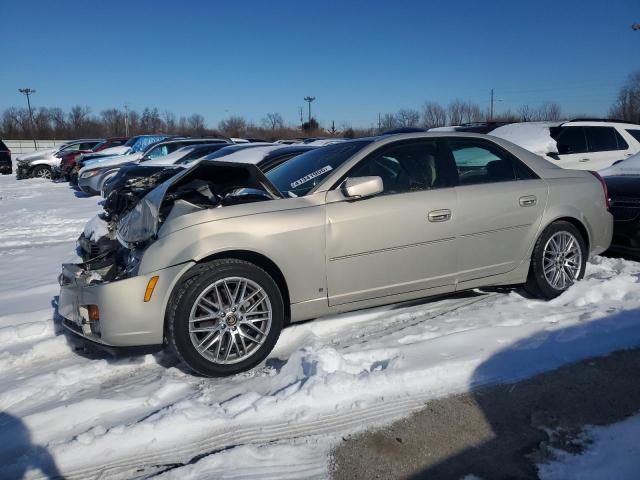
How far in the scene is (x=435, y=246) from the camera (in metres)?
4.27

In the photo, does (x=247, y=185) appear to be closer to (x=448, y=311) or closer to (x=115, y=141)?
(x=448, y=311)

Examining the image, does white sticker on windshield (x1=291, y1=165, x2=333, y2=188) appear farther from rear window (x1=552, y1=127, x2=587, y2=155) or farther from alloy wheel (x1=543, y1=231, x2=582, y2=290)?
rear window (x1=552, y1=127, x2=587, y2=155)

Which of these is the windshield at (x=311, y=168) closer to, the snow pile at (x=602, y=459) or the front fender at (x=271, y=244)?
the front fender at (x=271, y=244)

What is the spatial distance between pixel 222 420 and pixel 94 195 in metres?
14.1

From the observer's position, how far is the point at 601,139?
10070 mm

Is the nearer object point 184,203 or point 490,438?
point 490,438

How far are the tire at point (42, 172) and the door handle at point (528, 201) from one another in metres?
22.9

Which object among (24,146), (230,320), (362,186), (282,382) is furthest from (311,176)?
(24,146)

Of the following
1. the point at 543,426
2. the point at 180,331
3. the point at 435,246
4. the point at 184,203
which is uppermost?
the point at 184,203

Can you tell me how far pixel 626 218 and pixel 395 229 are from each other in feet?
11.3

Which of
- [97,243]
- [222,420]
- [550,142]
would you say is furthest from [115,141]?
[222,420]

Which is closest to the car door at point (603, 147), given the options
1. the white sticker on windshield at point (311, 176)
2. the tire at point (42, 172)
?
the white sticker on windshield at point (311, 176)

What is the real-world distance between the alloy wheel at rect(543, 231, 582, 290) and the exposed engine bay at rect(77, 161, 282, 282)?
8.41 feet

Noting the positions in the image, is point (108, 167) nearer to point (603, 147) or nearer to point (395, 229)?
point (603, 147)
